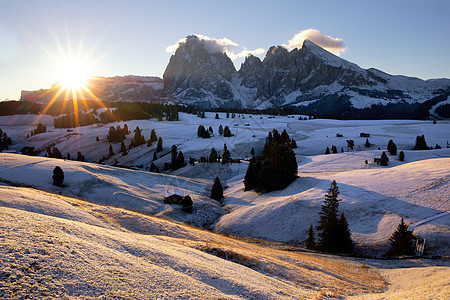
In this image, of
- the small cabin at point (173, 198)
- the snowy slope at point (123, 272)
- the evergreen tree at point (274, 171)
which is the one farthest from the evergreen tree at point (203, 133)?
the snowy slope at point (123, 272)

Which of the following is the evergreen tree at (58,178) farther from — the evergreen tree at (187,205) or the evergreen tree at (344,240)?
the evergreen tree at (344,240)

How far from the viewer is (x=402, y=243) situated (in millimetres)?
26766

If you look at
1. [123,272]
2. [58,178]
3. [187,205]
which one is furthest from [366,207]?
[58,178]

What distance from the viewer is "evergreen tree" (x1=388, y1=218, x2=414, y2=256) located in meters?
26.8

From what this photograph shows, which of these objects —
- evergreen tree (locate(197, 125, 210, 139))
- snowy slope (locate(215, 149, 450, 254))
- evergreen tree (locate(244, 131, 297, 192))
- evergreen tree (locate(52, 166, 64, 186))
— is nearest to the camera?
snowy slope (locate(215, 149, 450, 254))

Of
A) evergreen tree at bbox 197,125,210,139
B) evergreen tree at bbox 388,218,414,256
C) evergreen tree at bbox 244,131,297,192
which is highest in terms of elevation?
evergreen tree at bbox 197,125,210,139

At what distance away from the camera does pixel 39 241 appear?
1118 cm

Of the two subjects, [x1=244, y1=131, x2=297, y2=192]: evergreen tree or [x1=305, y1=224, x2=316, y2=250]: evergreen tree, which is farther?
[x1=244, y1=131, x2=297, y2=192]: evergreen tree

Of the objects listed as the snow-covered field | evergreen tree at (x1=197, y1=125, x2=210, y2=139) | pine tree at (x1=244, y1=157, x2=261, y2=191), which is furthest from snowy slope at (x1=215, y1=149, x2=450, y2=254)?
evergreen tree at (x1=197, y1=125, x2=210, y2=139)

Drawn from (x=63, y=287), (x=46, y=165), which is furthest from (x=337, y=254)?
(x=46, y=165)

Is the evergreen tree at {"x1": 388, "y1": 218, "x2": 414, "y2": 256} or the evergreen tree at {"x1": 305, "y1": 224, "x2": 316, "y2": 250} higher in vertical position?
the evergreen tree at {"x1": 388, "y1": 218, "x2": 414, "y2": 256}

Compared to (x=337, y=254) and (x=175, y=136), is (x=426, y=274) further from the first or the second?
(x=175, y=136)

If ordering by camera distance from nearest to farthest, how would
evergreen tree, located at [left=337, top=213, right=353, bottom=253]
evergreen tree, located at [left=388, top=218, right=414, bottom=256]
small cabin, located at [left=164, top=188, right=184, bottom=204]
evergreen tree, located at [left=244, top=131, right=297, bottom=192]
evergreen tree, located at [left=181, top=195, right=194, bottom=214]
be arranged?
1. evergreen tree, located at [left=388, top=218, right=414, bottom=256]
2. evergreen tree, located at [left=337, top=213, right=353, bottom=253]
3. evergreen tree, located at [left=181, top=195, right=194, bottom=214]
4. small cabin, located at [left=164, top=188, right=184, bottom=204]
5. evergreen tree, located at [left=244, top=131, right=297, bottom=192]

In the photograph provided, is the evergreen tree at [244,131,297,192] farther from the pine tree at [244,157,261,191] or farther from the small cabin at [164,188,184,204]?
the small cabin at [164,188,184,204]
